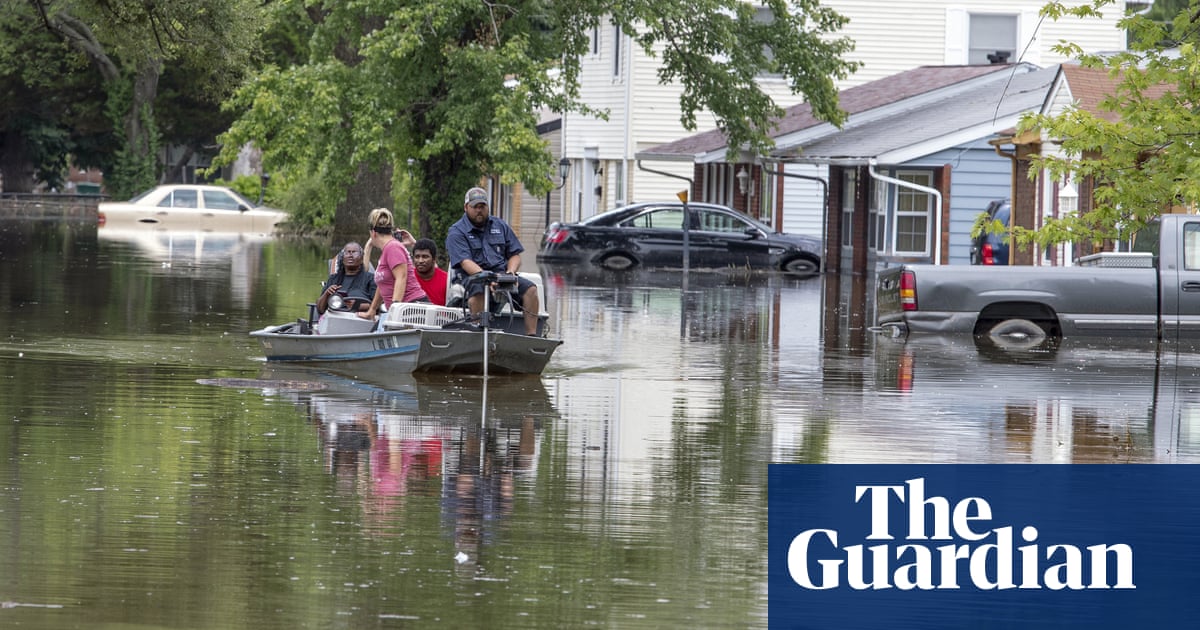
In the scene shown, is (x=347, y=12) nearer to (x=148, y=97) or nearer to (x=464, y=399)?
(x=464, y=399)

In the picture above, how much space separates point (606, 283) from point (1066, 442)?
68.7ft

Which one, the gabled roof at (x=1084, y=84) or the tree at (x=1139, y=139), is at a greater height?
the gabled roof at (x=1084, y=84)

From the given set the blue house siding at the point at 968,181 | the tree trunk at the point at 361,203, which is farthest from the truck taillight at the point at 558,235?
the tree trunk at the point at 361,203

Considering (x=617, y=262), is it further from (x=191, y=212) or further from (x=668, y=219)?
(x=191, y=212)

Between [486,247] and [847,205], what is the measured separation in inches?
964

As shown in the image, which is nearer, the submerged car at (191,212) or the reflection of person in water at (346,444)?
the reflection of person in water at (346,444)

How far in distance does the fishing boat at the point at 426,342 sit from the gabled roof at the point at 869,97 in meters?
23.4

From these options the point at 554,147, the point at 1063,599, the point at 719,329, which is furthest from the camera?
the point at 554,147

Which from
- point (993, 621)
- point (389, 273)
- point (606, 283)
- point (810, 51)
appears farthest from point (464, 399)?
point (810, 51)

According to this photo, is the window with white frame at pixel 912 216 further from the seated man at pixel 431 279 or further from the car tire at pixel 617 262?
the seated man at pixel 431 279

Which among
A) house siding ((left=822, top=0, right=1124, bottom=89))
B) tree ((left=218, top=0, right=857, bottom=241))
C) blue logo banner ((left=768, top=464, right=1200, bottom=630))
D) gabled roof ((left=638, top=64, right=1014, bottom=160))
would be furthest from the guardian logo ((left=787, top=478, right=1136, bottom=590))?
house siding ((left=822, top=0, right=1124, bottom=89))

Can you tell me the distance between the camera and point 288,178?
3572 cm

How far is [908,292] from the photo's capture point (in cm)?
2161

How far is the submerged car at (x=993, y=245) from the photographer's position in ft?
102
